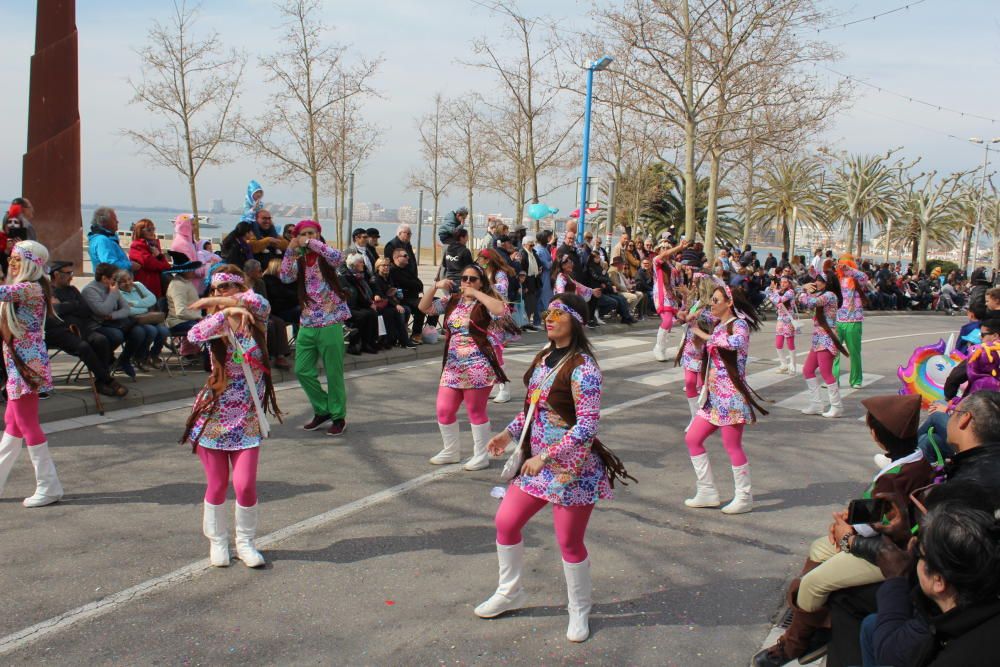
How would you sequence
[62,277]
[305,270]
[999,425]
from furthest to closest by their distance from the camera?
[62,277] → [305,270] → [999,425]

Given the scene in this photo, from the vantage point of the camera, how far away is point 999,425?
3500 millimetres

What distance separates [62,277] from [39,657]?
5819 mm

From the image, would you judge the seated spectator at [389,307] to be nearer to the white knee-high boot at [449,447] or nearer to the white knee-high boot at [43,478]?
the white knee-high boot at [449,447]

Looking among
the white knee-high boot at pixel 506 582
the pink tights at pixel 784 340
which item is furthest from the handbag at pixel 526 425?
the pink tights at pixel 784 340


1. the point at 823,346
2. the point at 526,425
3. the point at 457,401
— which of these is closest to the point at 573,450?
the point at 526,425

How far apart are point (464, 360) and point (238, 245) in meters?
5.22

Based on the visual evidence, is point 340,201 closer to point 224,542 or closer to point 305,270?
point 305,270

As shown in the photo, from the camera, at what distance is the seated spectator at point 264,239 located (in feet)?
34.6

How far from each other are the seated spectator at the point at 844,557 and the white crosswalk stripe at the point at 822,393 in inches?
259

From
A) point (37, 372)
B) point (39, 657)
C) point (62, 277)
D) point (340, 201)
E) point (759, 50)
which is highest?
point (759, 50)

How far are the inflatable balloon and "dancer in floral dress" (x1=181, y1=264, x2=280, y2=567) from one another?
20.9 feet

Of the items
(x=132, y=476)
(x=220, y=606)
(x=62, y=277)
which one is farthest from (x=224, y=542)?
(x=62, y=277)

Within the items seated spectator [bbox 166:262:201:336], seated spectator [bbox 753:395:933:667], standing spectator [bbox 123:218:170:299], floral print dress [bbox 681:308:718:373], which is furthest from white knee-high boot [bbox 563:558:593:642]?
standing spectator [bbox 123:218:170:299]

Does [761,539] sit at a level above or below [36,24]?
below
